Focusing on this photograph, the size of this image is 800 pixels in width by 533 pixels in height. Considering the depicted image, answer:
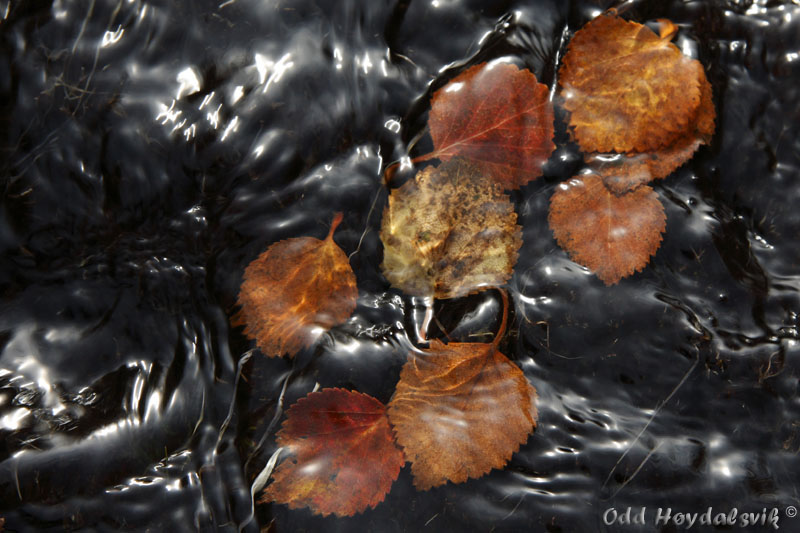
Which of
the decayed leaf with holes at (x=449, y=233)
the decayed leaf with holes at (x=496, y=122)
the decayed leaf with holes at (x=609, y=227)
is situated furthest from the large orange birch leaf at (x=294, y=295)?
the decayed leaf with holes at (x=609, y=227)

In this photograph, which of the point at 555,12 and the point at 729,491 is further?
the point at 555,12

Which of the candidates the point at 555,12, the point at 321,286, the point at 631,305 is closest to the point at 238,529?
the point at 321,286

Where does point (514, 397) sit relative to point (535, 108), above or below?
below

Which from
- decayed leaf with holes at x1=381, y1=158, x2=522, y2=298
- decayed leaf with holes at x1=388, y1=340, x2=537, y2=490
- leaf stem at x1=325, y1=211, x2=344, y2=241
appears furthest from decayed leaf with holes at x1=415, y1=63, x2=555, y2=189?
decayed leaf with holes at x1=388, y1=340, x2=537, y2=490

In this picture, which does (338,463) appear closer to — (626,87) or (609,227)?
(609,227)

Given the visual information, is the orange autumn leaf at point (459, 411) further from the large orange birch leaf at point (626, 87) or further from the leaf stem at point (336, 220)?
the large orange birch leaf at point (626, 87)

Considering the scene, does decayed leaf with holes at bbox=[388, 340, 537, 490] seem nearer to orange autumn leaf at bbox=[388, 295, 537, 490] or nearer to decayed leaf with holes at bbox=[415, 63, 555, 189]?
orange autumn leaf at bbox=[388, 295, 537, 490]

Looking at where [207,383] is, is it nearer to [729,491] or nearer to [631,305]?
[631,305]

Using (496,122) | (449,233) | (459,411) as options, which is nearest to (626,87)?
(496,122)
